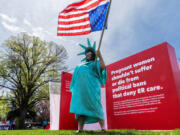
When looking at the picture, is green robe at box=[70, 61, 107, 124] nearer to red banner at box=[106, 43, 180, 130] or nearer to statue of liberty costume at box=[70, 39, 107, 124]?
statue of liberty costume at box=[70, 39, 107, 124]

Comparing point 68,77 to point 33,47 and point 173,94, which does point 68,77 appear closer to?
point 173,94

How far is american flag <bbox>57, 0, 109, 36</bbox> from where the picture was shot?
4.57 meters

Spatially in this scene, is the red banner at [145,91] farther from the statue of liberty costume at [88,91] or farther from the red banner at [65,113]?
the statue of liberty costume at [88,91]

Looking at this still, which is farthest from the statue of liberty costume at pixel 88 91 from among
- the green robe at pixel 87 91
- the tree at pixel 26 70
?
the tree at pixel 26 70

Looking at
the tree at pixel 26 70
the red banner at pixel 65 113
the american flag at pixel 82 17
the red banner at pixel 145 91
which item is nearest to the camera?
the red banner at pixel 145 91

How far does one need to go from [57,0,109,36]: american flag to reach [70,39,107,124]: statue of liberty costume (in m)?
1.32

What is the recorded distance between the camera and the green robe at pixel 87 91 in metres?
3.11

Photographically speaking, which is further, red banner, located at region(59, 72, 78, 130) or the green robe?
red banner, located at region(59, 72, 78, 130)

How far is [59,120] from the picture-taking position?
5.64 meters

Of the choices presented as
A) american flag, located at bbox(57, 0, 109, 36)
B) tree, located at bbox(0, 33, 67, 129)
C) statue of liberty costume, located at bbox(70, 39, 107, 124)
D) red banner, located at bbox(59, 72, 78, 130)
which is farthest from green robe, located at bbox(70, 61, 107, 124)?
tree, located at bbox(0, 33, 67, 129)

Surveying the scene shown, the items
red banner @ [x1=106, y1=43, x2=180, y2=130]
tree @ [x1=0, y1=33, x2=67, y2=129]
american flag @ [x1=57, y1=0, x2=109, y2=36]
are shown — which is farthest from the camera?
tree @ [x1=0, y1=33, x2=67, y2=129]

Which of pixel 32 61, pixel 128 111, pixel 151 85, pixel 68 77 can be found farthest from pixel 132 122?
pixel 32 61

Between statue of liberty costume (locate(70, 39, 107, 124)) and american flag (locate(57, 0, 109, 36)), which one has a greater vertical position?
american flag (locate(57, 0, 109, 36))

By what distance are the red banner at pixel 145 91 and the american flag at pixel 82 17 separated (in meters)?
1.81
